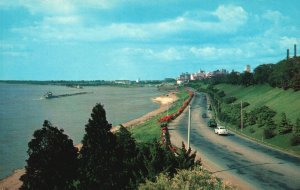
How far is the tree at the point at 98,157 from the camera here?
22203 mm

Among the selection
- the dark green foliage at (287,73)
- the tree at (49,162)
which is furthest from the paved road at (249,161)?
the dark green foliage at (287,73)

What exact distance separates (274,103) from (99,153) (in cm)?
6015

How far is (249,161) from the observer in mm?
39781

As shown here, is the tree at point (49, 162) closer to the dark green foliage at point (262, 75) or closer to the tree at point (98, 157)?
the tree at point (98, 157)

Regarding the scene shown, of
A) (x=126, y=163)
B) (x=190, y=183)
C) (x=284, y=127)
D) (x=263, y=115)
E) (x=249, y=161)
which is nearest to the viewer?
(x=190, y=183)

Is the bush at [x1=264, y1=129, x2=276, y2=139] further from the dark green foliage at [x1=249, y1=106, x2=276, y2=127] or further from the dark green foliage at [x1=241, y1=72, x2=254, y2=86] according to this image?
the dark green foliage at [x1=241, y1=72, x2=254, y2=86]

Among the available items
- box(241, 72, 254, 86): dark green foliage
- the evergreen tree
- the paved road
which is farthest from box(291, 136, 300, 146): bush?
box(241, 72, 254, 86): dark green foliage

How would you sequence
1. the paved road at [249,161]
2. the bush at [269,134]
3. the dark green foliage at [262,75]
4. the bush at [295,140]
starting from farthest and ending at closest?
the dark green foliage at [262,75]
the bush at [269,134]
the bush at [295,140]
the paved road at [249,161]

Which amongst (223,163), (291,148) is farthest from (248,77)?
(223,163)

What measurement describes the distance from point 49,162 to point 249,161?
24.4 meters

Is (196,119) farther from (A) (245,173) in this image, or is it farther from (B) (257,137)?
(A) (245,173)

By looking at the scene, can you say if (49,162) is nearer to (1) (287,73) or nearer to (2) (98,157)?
(2) (98,157)

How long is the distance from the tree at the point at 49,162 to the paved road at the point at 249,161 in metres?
14.9

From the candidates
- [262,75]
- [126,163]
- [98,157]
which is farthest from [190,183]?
[262,75]
